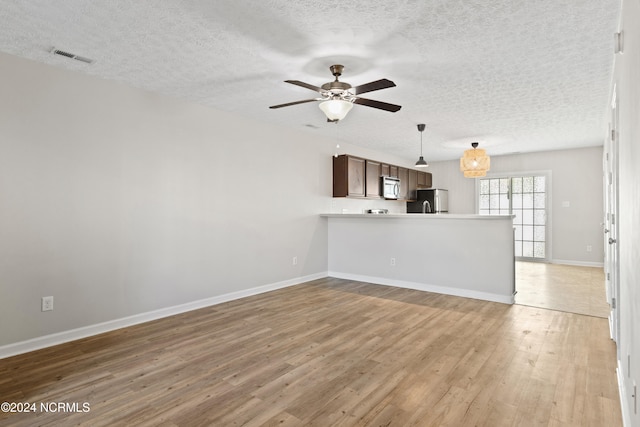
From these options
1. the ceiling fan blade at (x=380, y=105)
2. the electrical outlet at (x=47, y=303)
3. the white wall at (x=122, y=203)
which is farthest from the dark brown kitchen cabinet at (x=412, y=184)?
the electrical outlet at (x=47, y=303)

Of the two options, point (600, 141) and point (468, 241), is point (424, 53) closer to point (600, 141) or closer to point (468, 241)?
point (468, 241)

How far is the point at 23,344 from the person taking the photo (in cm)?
290

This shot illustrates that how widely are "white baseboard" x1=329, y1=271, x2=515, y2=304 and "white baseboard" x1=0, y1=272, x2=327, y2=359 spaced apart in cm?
140

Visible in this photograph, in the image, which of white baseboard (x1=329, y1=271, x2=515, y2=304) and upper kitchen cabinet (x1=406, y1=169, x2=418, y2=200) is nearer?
white baseboard (x1=329, y1=271, x2=515, y2=304)

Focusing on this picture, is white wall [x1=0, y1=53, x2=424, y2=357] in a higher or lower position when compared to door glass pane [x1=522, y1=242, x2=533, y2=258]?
higher

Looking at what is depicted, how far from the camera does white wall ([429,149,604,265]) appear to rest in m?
6.81

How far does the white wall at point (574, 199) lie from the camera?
6.81 meters

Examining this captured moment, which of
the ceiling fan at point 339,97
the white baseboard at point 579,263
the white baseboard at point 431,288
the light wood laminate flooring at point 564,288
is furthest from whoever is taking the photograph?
the white baseboard at point 579,263

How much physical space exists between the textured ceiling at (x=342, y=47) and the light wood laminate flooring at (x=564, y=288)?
95.0 inches

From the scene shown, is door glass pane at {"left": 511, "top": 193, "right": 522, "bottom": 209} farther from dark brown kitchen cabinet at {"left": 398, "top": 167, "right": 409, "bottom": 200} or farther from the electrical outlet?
the electrical outlet

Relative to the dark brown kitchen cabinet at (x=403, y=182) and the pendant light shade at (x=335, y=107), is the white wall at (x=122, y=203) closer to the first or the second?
the pendant light shade at (x=335, y=107)

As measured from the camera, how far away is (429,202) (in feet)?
26.9

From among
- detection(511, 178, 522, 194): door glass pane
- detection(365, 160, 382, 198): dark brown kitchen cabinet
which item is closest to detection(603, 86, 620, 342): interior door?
detection(365, 160, 382, 198): dark brown kitchen cabinet

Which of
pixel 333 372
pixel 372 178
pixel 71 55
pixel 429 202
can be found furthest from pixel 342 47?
pixel 429 202
